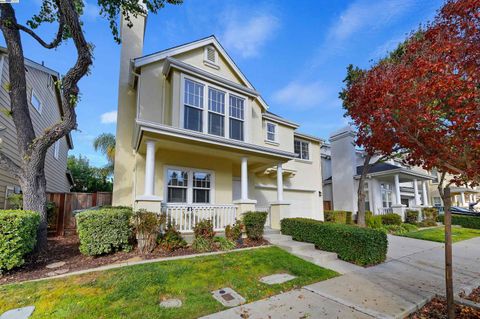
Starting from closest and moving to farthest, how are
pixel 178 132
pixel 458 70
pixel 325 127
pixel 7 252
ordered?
pixel 458 70, pixel 7 252, pixel 178 132, pixel 325 127

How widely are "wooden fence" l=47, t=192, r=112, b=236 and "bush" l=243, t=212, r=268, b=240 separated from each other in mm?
7537

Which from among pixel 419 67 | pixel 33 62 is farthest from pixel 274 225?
pixel 33 62

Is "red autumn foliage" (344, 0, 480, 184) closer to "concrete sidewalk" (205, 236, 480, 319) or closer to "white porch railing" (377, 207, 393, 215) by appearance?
"concrete sidewalk" (205, 236, 480, 319)

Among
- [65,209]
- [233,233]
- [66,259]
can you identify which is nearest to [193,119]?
[233,233]

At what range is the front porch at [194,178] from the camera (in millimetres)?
8125

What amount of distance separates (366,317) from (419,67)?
13.5ft

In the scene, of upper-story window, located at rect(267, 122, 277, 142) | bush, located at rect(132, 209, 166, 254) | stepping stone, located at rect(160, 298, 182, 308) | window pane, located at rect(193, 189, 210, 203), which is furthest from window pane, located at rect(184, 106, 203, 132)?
stepping stone, located at rect(160, 298, 182, 308)

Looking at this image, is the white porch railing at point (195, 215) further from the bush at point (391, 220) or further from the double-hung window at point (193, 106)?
the bush at point (391, 220)

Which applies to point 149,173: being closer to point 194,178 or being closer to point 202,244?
point 202,244

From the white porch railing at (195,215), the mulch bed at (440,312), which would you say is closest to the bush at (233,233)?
the white porch railing at (195,215)

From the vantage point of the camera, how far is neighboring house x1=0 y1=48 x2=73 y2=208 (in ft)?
29.4

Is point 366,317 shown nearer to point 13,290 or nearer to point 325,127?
point 13,290

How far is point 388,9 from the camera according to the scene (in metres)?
7.28

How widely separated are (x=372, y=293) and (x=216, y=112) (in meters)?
8.20
